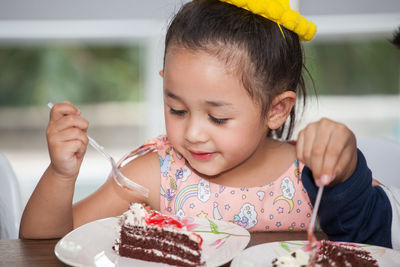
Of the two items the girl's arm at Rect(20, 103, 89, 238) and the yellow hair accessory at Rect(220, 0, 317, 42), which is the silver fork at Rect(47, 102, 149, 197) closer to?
the girl's arm at Rect(20, 103, 89, 238)

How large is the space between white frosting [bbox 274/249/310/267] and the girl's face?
1.38ft

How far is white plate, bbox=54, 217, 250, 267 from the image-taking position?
3.23 ft

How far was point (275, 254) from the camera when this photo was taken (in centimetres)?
100

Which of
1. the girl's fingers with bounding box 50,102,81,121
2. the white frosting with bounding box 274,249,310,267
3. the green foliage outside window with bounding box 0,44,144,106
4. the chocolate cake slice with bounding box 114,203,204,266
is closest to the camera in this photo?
the white frosting with bounding box 274,249,310,267

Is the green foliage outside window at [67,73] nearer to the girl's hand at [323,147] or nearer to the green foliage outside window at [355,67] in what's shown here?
the green foliage outside window at [355,67]

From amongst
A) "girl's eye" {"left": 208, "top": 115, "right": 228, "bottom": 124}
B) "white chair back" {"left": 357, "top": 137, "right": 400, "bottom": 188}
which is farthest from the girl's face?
"white chair back" {"left": 357, "top": 137, "right": 400, "bottom": 188}

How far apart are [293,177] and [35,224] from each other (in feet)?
2.78

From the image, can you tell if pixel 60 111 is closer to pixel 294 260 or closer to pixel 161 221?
pixel 161 221

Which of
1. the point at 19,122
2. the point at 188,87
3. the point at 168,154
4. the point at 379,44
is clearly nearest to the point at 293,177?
the point at 168,154

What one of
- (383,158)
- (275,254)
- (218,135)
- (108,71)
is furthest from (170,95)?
(108,71)

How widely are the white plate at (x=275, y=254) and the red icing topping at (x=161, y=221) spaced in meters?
0.22

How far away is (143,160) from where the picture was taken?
5.09 ft

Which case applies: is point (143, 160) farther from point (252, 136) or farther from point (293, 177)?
point (293, 177)

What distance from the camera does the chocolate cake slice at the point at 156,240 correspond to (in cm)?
103
